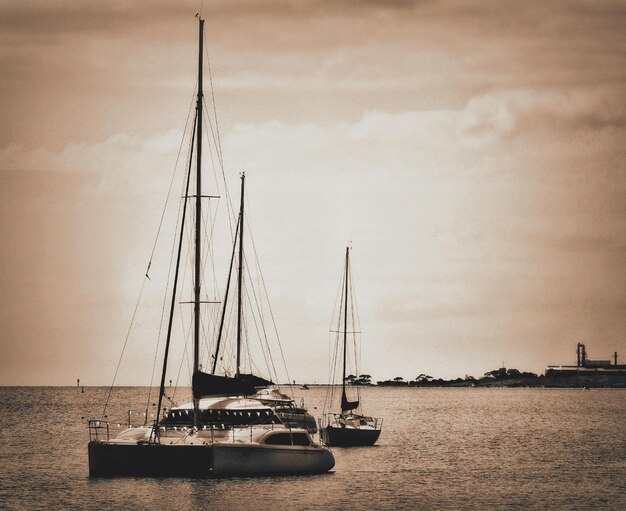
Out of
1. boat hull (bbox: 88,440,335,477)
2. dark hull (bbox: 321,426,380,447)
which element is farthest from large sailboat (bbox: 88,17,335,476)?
dark hull (bbox: 321,426,380,447)

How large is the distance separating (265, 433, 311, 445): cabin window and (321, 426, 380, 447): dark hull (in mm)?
27699

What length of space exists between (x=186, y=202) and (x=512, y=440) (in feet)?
187

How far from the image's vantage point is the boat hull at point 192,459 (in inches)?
2232

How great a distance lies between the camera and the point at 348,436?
89.2m

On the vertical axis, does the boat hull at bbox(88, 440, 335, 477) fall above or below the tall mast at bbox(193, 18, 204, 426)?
below

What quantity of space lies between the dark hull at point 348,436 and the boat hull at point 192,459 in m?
28.9

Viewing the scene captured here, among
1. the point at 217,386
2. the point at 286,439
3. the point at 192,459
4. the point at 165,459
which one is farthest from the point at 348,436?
the point at 165,459

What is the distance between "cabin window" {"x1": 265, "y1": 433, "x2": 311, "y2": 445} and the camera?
193 feet

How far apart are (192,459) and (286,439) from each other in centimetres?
506

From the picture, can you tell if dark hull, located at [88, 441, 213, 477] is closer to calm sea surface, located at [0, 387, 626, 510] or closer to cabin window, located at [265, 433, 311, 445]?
calm sea surface, located at [0, 387, 626, 510]

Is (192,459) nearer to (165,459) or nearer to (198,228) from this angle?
(165,459)

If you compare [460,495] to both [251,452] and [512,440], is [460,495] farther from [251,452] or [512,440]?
[512,440]

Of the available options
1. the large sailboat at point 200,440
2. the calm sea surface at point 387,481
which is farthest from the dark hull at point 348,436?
the large sailboat at point 200,440

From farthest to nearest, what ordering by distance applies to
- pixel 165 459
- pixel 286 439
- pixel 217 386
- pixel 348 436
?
1. pixel 348 436
2. pixel 286 439
3. pixel 217 386
4. pixel 165 459
